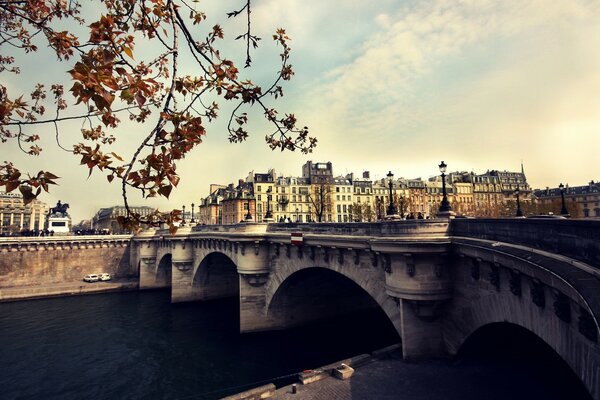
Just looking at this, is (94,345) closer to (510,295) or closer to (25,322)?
(25,322)

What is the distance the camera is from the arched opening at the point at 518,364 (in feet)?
48.6

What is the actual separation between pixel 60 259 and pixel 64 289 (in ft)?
33.8

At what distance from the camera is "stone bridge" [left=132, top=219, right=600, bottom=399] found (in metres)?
7.74

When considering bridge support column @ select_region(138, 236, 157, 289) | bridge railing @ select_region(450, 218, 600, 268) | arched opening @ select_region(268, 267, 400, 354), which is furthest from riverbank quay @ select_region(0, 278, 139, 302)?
bridge railing @ select_region(450, 218, 600, 268)

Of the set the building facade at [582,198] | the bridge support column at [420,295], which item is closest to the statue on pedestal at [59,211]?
the bridge support column at [420,295]

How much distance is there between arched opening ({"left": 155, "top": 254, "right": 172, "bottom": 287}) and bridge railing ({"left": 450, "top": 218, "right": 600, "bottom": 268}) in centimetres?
5272

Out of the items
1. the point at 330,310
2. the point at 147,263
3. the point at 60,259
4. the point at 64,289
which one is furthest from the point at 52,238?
the point at 330,310

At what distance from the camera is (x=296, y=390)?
629 inches

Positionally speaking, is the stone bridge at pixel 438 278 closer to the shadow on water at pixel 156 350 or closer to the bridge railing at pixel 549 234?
the bridge railing at pixel 549 234

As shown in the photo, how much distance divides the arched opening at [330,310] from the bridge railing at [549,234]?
1738 cm

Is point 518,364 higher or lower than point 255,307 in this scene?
higher

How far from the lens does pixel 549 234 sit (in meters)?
9.53

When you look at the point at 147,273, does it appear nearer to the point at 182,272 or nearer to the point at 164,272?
the point at 164,272

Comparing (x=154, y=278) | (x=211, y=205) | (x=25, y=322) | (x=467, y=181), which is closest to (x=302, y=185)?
(x=211, y=205)
